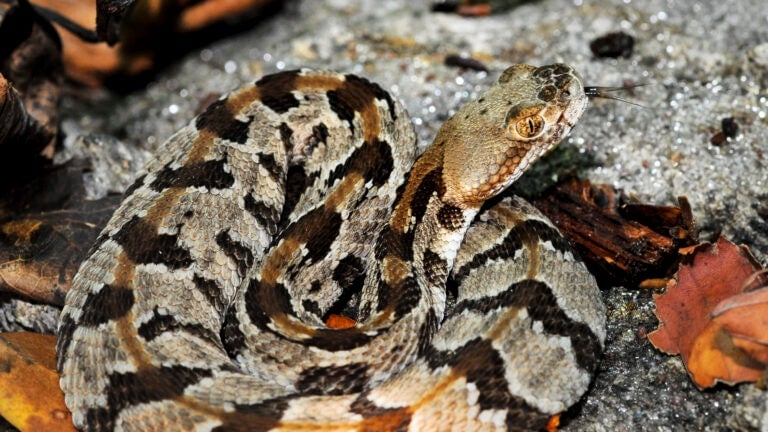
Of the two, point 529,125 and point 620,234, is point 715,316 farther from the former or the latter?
point 529,125

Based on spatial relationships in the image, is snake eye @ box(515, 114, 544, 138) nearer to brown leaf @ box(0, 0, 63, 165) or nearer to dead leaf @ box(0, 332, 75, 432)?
dead leaf @ box(0, 332, 75, 432)

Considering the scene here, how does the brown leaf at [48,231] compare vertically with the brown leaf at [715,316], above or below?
above

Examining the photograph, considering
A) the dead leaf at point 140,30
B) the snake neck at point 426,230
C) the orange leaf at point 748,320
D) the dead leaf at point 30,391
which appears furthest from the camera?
the dead leaf at point 140,30

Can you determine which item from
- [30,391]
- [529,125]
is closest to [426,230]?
[529,125]

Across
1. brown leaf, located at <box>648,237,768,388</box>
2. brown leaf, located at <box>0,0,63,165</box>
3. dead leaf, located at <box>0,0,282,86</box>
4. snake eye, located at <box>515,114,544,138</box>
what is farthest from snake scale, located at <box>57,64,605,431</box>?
dead leaf, located at <box>0,0,282,86</box>

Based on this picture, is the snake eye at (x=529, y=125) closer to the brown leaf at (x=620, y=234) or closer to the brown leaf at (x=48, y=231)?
the brown leaf at (x=620, y=234)

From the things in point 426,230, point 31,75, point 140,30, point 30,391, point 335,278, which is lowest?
point 335,278

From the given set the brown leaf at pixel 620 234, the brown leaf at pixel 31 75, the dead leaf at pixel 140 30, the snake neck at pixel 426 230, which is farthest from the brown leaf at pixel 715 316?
the dead leaf at pixel 140 30
